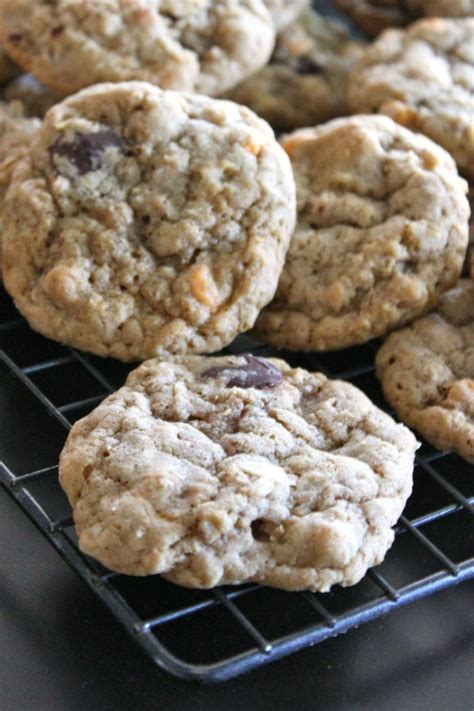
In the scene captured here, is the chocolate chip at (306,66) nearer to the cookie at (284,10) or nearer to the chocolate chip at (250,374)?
the cookie at (284,10)

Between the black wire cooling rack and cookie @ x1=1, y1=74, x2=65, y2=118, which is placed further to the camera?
cookie @ x1=1, y1=74, x2=65, y2=118

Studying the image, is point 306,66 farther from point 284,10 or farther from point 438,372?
point 438,372

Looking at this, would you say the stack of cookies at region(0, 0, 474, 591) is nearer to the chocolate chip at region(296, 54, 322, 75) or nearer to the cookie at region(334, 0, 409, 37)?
the chocolate chip at region(296, 54, 322, 75)

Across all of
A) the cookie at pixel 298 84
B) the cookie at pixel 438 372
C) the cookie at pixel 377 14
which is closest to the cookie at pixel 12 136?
the cookie at pixel 298 84

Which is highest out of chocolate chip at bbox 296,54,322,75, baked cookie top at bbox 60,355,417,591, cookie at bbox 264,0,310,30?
cookie at bbox 264,0,310,30

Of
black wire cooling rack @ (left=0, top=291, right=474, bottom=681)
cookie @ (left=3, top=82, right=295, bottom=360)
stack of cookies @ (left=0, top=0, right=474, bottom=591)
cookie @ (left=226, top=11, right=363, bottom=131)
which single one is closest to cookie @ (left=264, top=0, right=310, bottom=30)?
cookie @ (left=226, top=11, right=363, bottom=131)

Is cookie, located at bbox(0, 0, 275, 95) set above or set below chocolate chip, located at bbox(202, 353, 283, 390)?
above

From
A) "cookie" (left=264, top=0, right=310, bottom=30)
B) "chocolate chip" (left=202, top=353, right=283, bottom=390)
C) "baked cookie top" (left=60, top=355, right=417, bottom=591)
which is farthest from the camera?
"cookie" (left=264, top=0, right=310, bottom=30)

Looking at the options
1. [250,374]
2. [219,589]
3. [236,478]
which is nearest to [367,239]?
[250,374]
